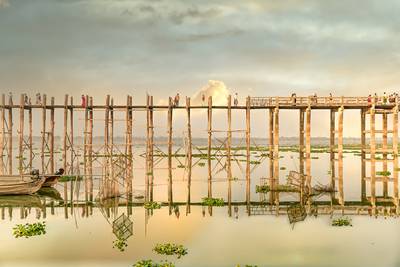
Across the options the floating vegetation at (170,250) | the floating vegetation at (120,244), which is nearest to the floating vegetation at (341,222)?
the floating vegetation at (170,250)

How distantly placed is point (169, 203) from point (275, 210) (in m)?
7.21

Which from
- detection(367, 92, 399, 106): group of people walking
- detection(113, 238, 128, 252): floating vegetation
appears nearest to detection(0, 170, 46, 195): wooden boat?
detection(113, 238, 128, 252): floating vegetation

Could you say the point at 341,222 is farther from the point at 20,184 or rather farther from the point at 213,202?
the point at 20,184

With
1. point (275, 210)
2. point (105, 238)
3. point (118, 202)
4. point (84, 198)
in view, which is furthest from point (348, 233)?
point (84, 198)

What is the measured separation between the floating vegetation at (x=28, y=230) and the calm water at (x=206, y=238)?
0.37 metres

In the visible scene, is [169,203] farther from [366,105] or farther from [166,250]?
[366,105]

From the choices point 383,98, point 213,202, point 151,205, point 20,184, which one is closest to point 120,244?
point 151,205

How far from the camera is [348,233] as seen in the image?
2011cm

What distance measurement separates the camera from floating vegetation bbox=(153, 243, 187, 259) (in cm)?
1684

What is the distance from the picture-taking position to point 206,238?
1908 cm

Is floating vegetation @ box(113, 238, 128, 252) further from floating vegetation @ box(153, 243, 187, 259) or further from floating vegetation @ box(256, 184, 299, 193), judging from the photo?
floating vegetation @ box(256, 184, 299, 193)

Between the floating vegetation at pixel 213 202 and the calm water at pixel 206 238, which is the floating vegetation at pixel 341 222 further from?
the floating vegetation at pixel 213 202

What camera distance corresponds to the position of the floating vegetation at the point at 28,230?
19844 millimetres

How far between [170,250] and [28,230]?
7.90 metres
